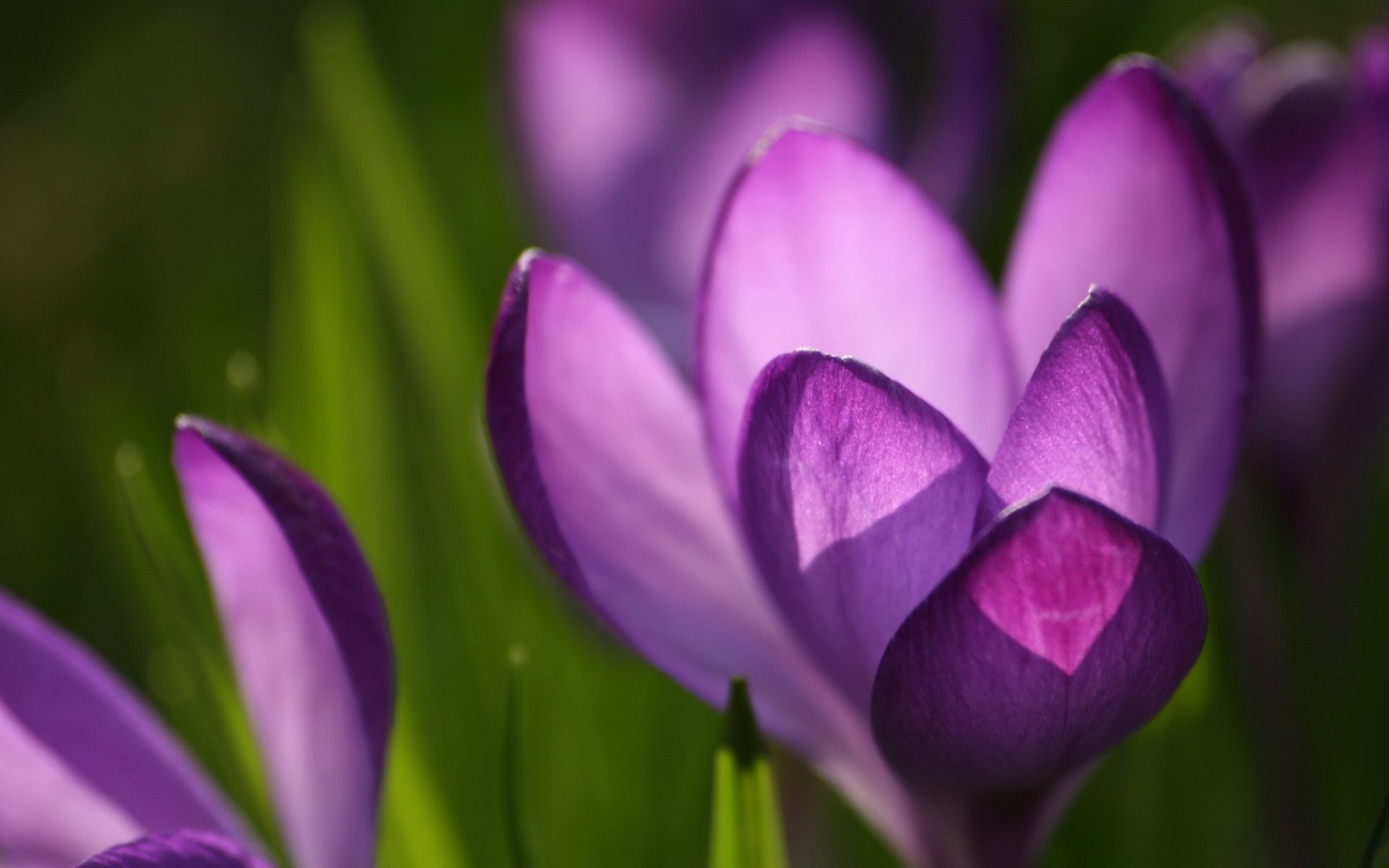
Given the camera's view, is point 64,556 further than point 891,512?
Yes

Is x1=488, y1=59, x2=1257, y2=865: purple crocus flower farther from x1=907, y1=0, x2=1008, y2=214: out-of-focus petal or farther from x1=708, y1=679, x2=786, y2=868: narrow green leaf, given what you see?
x1=907, y1=0, x2=1008, y2=214: out-of-focus petal

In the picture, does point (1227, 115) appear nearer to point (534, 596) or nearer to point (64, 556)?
point (534, 596)

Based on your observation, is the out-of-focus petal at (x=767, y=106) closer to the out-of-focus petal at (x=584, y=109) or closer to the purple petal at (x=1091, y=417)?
the out-of-focus petal at (x=584, y=109)

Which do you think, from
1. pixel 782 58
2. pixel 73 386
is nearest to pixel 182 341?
pixel 73 386

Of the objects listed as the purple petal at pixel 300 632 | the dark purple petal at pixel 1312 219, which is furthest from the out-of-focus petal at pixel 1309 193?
the purple petal at pixel 300 632

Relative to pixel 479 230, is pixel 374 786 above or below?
below

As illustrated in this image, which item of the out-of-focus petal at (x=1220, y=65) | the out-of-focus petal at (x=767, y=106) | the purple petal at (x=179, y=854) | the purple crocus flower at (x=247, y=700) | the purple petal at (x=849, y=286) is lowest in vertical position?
the purple petal at (x=179, y=854)

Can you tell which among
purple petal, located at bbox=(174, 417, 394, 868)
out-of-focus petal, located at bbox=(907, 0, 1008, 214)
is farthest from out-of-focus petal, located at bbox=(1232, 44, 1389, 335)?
purple petal, located at bbox=(174, 417, 394, 868)
